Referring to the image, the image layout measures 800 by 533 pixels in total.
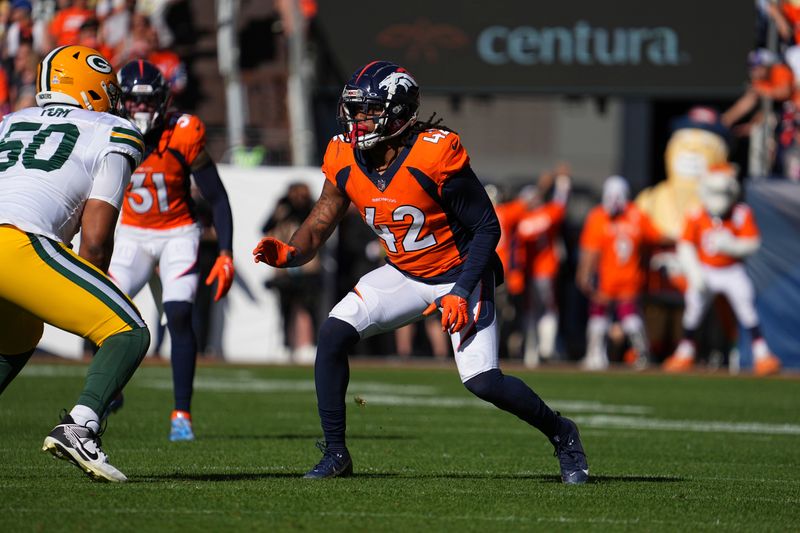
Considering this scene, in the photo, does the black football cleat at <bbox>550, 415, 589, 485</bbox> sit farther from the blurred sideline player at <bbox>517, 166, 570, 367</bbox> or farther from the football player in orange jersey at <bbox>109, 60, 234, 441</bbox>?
the blurred sideline player at <bbox>517, 166, 570, 367</bbox>

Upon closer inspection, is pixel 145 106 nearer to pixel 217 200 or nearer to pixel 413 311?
pixel 217 200

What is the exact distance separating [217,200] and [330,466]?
94.1 inches

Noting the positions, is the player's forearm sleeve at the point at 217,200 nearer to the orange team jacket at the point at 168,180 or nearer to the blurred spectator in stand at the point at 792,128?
the orange team jacket at the point at 168,180

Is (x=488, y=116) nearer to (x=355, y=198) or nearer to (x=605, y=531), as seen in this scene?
(x=355, y=198)

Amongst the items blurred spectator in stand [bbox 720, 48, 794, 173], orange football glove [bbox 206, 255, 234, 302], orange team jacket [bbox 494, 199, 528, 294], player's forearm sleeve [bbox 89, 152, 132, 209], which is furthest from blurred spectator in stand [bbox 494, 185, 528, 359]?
player's forearm sleeve [bbox 89, 152, 132, 209]

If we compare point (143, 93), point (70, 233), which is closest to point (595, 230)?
point (143, 93)

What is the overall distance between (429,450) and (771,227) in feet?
28.7

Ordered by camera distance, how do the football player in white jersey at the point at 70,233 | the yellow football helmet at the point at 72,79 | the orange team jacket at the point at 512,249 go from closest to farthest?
the football player in white jersey at the point at 70,233, the yellow football helmet at the point at 72,79, the orange team jacket at the point at 512,249

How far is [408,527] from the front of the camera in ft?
15.2

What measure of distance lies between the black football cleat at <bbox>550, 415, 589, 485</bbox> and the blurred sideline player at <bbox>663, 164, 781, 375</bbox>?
30.2ft

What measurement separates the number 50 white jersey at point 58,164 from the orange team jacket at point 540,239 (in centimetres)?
1081

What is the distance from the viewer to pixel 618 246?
15.5 metres

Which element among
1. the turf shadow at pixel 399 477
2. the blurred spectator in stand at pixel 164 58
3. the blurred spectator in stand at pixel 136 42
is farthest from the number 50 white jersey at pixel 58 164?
the blurred spectator in stand at pixel 136 42

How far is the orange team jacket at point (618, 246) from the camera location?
50.6 ft
